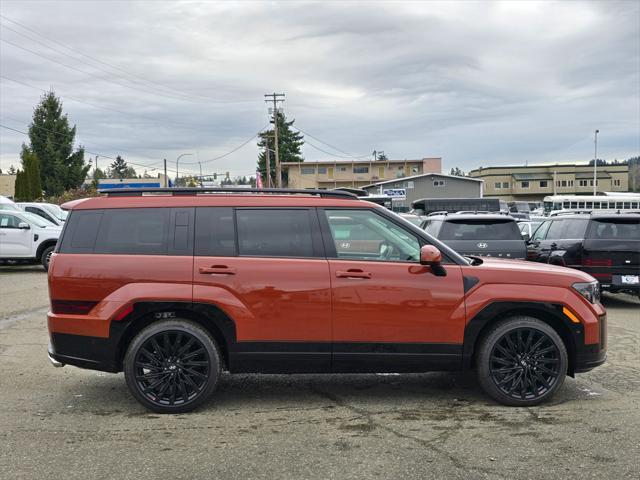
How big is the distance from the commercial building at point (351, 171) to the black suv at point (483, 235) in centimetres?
7156

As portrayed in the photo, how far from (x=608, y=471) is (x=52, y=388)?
4857 millimetres

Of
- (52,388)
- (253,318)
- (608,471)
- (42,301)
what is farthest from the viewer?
(42,301)

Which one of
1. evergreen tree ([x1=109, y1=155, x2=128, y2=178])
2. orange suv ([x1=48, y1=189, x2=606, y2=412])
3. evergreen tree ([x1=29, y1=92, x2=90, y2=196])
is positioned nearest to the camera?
orange suv ([x1=48, y1=189, x2=606, y2=412])

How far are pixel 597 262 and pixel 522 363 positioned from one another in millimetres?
6252

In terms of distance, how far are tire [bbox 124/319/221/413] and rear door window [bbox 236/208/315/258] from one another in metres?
0.84

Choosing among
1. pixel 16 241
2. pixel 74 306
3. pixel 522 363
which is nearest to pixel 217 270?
pixel 74 306

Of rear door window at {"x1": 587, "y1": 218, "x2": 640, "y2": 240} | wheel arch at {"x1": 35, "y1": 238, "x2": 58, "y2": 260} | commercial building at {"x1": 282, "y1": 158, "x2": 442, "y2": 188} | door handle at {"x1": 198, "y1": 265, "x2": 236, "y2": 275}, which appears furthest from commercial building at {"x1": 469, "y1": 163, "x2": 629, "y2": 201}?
door handle at {"x1": 198, "y1": 265, "x2": 236, "y2": 275}

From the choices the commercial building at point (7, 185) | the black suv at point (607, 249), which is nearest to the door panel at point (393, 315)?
the black suv at point (607, 249)

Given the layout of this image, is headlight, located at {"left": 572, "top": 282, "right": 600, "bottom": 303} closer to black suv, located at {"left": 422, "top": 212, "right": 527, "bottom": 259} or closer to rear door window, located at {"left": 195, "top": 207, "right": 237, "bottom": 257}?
rear door window, located at {"left": 195, "top": 207, "right": 237, "bottom": 257}

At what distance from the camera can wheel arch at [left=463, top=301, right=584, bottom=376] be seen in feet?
16.8

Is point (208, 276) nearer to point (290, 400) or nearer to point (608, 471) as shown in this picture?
point (290, 400)

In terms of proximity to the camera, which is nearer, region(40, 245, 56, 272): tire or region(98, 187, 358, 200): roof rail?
region(98, 187, 358, 200): roof rail

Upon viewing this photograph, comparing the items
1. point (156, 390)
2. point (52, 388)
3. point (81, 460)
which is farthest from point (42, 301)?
point (81, 460)

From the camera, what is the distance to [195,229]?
516 cm
